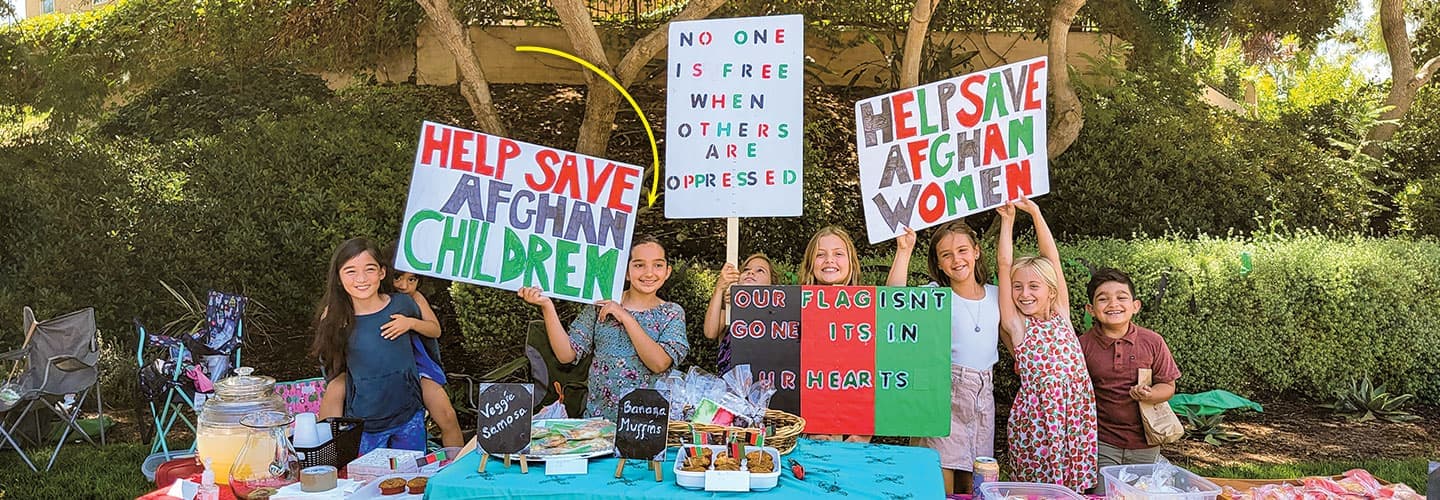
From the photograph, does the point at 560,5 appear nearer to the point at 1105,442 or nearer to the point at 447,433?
the point at 447,433

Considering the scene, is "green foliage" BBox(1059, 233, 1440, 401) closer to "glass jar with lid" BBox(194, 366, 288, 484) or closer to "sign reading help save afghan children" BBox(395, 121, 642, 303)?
"sign reading help save afghan children" BBox(395, 121, 642, 303)

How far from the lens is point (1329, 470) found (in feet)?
19.1

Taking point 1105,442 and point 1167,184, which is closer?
point 1105,442

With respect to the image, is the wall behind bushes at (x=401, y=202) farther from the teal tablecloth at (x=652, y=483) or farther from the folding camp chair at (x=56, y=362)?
the teal tablecloth at (x=652, y=483)

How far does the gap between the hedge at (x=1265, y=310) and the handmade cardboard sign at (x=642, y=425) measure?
2.83 meters

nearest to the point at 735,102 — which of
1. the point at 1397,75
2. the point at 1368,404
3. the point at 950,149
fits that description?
the point at 950,149

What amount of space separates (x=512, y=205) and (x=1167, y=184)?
6107 mm

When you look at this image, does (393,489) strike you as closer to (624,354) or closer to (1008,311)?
(624,354)

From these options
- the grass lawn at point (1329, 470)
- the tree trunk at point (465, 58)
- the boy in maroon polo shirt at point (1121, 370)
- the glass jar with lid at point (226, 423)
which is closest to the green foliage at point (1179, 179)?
the grass lawn at point (1329, 470)

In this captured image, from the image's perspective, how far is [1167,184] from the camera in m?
8.73

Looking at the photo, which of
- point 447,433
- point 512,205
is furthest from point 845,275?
point 447,433

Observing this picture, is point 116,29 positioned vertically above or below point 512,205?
above

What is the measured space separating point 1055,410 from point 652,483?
1.74 m

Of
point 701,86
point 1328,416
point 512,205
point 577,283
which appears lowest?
point 1328,416
